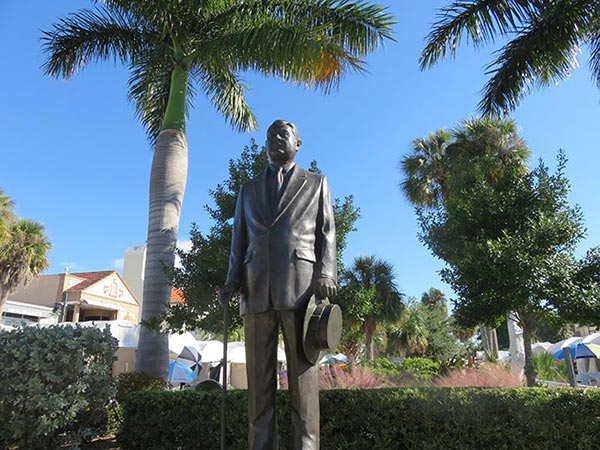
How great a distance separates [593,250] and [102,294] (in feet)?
108

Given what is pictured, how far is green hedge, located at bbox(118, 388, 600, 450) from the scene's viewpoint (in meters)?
4.51

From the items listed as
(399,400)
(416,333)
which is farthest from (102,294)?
(399,400)

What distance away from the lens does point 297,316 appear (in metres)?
3.29

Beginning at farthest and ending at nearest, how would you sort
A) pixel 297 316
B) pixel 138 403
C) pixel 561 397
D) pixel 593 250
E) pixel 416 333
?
pixel 416 333, pixel 593 250, pixel 138 403, pixel 561 397, pixel 297 316

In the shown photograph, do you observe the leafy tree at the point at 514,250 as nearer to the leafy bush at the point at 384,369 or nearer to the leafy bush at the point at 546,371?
the leafy bush at the point at 384,369

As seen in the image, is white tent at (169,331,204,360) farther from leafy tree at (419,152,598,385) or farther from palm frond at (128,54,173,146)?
leafy tree at (419,152,598,385)

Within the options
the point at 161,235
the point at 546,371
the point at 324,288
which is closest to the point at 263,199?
the point at 324,288

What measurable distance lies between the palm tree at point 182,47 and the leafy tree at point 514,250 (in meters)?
3.76

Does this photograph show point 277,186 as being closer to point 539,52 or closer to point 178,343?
point 539,52

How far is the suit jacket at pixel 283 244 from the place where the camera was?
3.33m

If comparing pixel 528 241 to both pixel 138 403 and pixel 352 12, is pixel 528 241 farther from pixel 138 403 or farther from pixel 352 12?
pixel 138 403

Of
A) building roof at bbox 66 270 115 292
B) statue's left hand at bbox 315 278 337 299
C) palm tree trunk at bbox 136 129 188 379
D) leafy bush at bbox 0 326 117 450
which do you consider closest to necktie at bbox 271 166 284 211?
statue's left hand at bbox 315 278 337 299

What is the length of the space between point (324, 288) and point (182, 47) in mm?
8766

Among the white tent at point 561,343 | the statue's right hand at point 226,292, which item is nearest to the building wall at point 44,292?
the white tent at point 561,343
